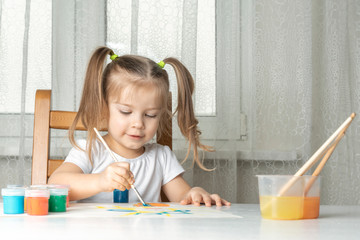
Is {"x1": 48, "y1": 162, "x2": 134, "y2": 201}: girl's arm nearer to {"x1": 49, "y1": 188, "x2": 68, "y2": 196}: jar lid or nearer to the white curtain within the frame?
{"x1": 49, "y1": 188, "x2": 68, "y2": 196}: jar lid

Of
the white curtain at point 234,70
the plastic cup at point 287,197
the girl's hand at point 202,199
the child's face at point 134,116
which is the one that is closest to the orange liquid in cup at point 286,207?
the plastic cup at point 287,197

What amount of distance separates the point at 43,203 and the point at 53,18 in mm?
1063

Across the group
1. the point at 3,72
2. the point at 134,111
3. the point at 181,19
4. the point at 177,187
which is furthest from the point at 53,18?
the point at 177,187

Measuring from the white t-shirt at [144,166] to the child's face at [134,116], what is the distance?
11 cm

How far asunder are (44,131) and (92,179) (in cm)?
30

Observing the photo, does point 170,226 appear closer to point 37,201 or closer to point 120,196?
point 37,201

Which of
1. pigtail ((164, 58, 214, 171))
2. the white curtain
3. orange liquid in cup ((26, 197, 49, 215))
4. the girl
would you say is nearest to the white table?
orange liquid in cup ((26, 197, 49, 215))

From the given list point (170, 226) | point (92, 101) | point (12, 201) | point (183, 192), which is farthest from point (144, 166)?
point (170, 226)

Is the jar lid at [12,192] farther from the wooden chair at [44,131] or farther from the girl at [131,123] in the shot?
the wooden chair at [44,131]

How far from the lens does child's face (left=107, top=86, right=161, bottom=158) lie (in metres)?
1.24

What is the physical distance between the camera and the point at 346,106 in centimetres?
174

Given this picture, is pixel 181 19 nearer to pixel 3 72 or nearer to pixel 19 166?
pixel 3 72

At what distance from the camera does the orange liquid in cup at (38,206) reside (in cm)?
77

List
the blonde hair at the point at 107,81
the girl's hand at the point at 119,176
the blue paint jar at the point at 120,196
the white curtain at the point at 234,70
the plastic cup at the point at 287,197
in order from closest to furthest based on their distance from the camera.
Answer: the plastic cup at the point at 287,197
the girl's hand at the point at 119,176
the blue paint jar at the point at 120,196
the blonde hair at the point at 107,81
the white curtain at the point at 234,70
